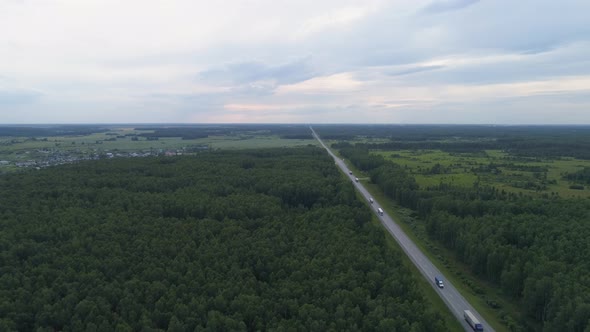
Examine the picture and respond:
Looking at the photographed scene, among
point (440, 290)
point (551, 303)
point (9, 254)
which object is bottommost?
point (440, 290)

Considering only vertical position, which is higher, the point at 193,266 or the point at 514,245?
the point at 193,266

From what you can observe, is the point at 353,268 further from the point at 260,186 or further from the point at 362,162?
the point at 362,162

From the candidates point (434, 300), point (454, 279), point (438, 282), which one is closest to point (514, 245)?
point (454, 279)

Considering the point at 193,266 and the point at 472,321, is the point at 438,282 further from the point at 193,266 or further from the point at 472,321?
the point at 193,266

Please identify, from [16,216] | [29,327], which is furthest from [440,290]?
[16,216]

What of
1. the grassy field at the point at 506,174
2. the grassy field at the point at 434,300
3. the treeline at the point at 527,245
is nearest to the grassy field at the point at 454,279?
the grassy field at the point at 434,300

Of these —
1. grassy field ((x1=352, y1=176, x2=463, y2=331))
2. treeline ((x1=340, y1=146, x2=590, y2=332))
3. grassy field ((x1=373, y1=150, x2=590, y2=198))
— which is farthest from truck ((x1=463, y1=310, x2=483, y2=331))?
grassy field ((x1=373, y1=150, x2=590, y2=198))
